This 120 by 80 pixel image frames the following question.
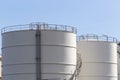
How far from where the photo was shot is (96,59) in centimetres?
3525

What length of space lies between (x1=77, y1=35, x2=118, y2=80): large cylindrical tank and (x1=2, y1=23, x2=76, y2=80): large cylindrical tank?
434 centimetres

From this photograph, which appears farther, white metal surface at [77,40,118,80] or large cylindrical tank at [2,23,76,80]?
white metal surface at [77,40,118,80]

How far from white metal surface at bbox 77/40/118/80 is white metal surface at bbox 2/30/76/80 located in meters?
4.40

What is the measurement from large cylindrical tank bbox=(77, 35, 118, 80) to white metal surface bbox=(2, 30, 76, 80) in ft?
14.4

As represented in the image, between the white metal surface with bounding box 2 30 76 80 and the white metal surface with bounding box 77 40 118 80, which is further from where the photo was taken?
the white metal surface with bounding box 77 40 118 80

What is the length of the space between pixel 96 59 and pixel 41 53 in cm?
702

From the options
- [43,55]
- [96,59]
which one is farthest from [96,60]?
[43,55]

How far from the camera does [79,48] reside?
35.7 m

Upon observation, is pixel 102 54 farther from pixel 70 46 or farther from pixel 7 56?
pixel 7 56

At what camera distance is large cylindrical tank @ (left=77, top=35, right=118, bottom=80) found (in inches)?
1387

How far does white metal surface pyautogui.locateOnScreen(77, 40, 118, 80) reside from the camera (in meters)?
35.2

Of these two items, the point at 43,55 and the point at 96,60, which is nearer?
the point at 43,55

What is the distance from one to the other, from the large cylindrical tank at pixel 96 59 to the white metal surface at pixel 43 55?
4404 mm

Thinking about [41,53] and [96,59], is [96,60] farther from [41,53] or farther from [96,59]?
[41,53]
